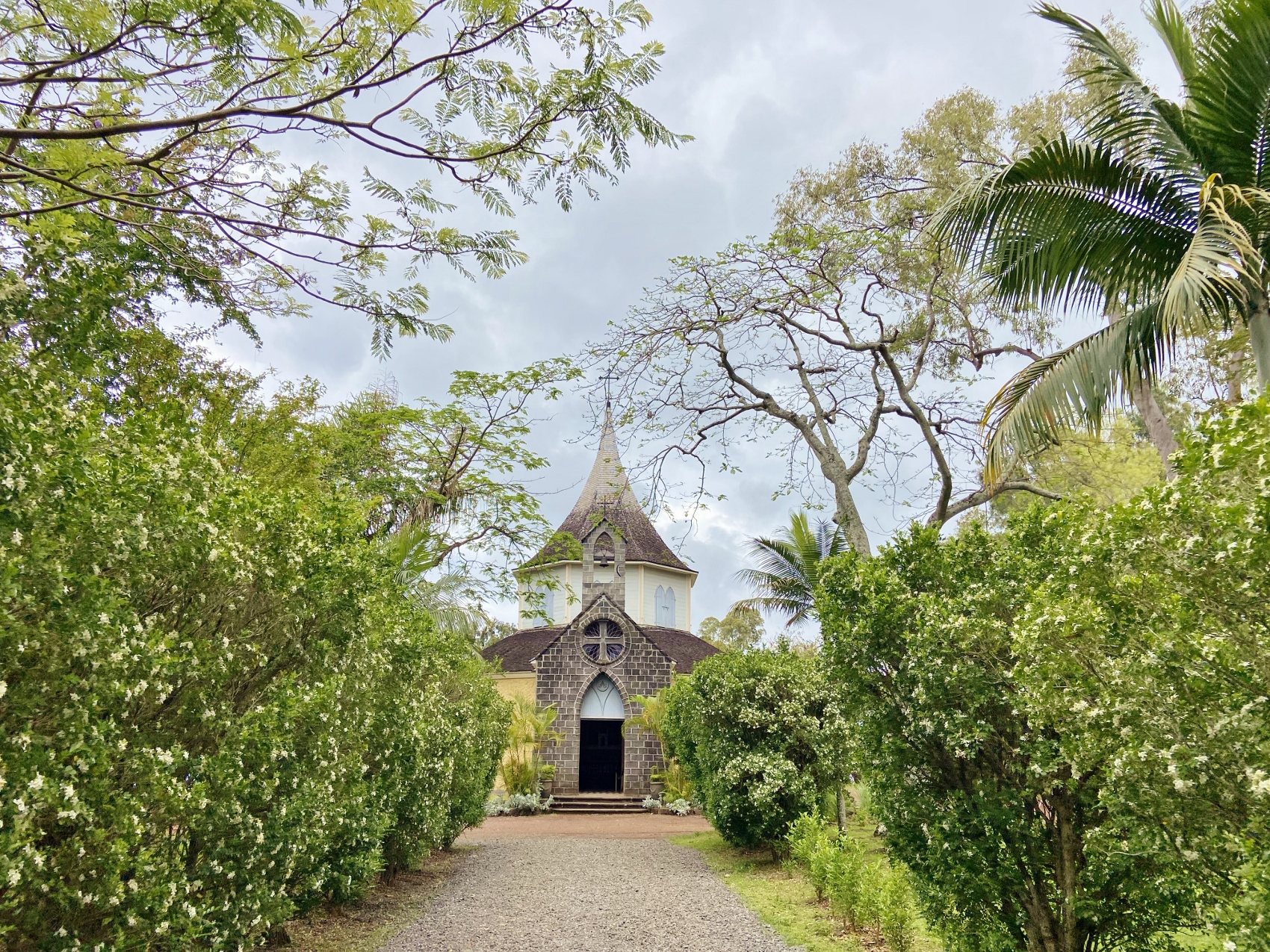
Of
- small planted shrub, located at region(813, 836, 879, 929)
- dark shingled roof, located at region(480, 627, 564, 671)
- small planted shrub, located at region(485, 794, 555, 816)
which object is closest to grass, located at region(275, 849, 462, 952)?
small planted shrub, located at region(813, 836, 879, 929)

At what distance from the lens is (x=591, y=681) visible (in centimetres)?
2416

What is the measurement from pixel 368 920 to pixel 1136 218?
10.4m

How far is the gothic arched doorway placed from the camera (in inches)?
953

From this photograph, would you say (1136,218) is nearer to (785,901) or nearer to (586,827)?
(785,901)

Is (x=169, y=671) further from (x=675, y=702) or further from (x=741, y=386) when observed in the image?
(x=675, y=702)

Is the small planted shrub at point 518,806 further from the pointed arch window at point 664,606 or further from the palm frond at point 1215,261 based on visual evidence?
the palm frond at point 1215,261

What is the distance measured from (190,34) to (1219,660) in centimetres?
567

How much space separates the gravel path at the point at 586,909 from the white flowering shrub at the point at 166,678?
1.90 m

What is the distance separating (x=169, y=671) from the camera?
3.99 metres

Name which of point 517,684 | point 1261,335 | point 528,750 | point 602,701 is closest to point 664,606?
point 602,701

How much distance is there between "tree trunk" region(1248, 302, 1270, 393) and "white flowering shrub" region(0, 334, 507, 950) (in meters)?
6.93

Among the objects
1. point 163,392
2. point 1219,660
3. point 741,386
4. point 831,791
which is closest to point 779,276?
point 741,386

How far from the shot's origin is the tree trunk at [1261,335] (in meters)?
5.84

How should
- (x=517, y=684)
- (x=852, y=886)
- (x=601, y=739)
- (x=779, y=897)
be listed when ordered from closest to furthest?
1. (x=852, y=886)
2. (x=779, y=897)
3. (x=601, y=739)
4. (x=517, y=684)
